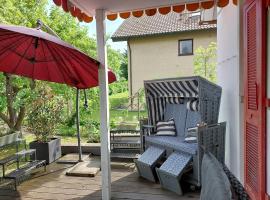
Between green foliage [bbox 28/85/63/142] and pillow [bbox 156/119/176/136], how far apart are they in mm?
2402

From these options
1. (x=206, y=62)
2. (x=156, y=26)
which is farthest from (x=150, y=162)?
(x=156, y=26)

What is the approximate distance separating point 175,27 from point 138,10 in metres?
11.1

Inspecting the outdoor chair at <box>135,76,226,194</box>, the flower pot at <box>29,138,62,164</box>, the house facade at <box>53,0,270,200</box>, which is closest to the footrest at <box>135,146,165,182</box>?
the outdoor chair at <box>135,76,226,194</box>

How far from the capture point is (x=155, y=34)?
15078mm

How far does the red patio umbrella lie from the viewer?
3.36 m

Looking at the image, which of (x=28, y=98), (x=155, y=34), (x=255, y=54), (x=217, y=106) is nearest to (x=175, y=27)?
(x=155, y=34)

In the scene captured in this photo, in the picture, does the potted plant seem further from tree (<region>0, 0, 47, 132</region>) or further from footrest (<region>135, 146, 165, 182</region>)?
footrest (<region>135, 146, 165, 182</region>)

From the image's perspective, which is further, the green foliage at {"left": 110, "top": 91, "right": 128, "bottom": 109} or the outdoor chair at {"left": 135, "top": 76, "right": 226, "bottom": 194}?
the green foliage at {"left": 110, "top": 91, "right": 128, "bottom": 109}

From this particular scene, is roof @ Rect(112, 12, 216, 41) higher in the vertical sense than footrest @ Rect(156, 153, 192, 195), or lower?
higher

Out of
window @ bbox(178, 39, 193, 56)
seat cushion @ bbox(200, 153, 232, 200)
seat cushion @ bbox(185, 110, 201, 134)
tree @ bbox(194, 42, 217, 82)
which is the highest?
window @ bbox(178, 39, 193, 56)

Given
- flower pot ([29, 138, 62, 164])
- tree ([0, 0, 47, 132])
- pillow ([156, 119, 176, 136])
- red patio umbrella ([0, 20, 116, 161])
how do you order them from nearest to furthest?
red patio umbrella ([0, 20, 116, 161]), pillow ([156, 119, 176, 136]), flower pot ([29, 138, 62, 164]), tree ([0, 0, 47, 132])

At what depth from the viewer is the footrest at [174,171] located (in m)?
4.34

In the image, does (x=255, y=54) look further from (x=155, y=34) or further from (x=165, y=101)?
(x=155, y=34)

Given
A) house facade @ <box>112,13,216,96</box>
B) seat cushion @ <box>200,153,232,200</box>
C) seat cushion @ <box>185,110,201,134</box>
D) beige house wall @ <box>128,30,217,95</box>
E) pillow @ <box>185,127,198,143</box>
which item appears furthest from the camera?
beige house wall @ <box>128,30,217,95</box>
